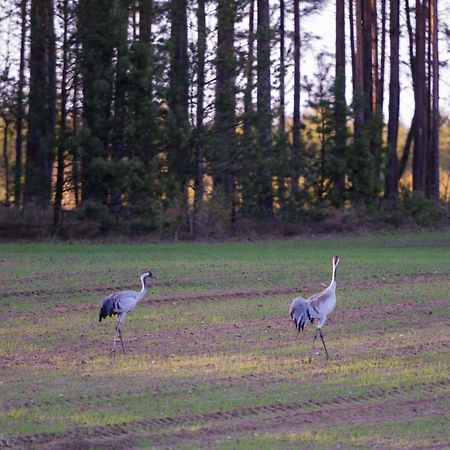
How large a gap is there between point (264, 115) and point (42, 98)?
8409 millimetres

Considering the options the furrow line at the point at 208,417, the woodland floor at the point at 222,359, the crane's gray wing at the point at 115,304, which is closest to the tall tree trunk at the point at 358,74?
the woodland floor at the point at 222,359

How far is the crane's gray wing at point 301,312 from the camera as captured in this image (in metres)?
16.1

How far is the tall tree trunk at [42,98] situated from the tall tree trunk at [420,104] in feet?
63.3

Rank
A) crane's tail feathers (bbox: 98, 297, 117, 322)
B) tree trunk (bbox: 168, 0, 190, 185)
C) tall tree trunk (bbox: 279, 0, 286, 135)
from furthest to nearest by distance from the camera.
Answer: tall tree trunk (bbox: 279, 0, 286, 135) → tree trunk (bbox: 168, 0, 190, 185) → crane's tail feathers (bbox: 98, 297, 117, 322)

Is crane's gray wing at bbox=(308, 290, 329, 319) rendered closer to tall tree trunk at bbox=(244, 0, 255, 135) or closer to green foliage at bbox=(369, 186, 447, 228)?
tall tree trunk at bbox=(244, 0, 255, 135)

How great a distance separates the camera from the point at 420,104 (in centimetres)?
5409

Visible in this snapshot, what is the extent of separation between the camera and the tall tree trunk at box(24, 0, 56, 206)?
39438 mm

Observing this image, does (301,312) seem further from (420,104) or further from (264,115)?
(420,104)

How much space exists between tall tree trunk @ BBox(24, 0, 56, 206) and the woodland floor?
36.9ft

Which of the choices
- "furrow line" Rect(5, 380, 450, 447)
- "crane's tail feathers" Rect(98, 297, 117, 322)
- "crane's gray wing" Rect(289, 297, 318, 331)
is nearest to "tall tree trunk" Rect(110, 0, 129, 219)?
"crane's tail feathers" Rect(98, 297, 117, 322)

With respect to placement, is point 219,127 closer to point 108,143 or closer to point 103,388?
point 108,143

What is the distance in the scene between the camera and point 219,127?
41531 millimetres

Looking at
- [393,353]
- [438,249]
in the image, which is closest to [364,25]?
[438,249]

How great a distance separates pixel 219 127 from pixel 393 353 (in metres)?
25.3
